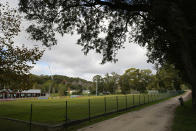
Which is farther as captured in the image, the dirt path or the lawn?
the dirt path

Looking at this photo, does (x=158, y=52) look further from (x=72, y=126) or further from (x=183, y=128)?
(x=72, y=126)

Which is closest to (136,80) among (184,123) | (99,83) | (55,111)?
(99,83)

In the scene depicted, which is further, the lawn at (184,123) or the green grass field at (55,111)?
the green grass field at (55,111)

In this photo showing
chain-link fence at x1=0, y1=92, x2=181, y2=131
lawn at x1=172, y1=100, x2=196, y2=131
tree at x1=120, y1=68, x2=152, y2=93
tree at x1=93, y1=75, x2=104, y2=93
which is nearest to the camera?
lawn at x1=172, y1=100, x2=196, y2=131

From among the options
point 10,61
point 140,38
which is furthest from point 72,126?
point 140,38

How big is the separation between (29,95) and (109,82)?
238ft

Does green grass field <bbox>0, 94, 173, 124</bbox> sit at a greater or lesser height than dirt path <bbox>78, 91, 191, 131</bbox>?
lesser

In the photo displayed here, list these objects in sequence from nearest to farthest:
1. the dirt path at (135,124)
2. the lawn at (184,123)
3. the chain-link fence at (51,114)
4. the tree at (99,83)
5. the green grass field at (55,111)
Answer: the lawn at (184,123)
the dirt path at (135,124)
the chain-link fence at (51,114)
the green grass field at (55,111)
the tree at (99,83)

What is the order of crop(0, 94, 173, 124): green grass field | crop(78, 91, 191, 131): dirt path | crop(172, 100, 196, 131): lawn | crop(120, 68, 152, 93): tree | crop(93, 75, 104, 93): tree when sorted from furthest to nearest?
crop(93, 75, 104, 93): tree, crop(120, 68, 152, 93): tree, crop(0, 94, 173, 124): green grass field, crop(78, 91, 191, 131): dirt path, crop(172, 100, 196, 131): lawn

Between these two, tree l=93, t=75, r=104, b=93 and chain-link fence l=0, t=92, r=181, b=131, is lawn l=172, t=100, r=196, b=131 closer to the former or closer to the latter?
chain-link fence l=0, t=92, r=181, b=131

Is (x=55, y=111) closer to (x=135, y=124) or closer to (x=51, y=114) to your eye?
(x=51, y=114)

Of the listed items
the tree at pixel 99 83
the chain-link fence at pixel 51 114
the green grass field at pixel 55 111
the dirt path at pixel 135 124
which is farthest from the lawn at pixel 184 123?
the tree at pixel 99 83

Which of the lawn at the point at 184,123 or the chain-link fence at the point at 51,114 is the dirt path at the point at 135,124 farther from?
the chain-link fence at the point at 51,114

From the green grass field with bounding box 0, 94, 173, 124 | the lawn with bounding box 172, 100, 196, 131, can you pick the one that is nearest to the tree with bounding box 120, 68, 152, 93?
the green grass field with bounding box 0, 94, 173, 124
